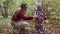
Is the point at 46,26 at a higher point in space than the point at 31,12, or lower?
lower

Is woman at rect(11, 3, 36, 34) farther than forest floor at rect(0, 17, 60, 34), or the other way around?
forest floor at rect(0, 17, 60, 34)

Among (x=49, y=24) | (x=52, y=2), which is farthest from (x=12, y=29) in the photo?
(x=52, y=2)

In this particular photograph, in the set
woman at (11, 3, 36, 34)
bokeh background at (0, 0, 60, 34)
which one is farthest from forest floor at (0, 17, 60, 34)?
woman at (11, 3, 36, 34)

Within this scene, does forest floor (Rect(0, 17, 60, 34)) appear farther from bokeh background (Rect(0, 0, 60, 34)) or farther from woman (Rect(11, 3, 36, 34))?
woman (Rect(11, 3, 36, 34))

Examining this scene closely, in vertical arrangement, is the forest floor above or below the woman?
below

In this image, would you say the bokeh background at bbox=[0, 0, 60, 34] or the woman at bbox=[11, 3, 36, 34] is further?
the bokeh background at bbox=[0, 0, 60, 34]

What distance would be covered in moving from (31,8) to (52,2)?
53cm

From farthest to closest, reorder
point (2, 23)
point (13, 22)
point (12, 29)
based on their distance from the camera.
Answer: point (2, 23)
point (12, 29)
point (13, 22)

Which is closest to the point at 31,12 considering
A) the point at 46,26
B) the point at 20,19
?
the point at 46,26

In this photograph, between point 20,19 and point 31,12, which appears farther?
point 31,12

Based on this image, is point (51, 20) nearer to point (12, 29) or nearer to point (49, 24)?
point (49, 24)

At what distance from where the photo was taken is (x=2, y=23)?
13.1 ft

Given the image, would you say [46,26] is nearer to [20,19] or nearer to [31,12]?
[31,12]

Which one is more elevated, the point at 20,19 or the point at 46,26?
the point at 20,19
